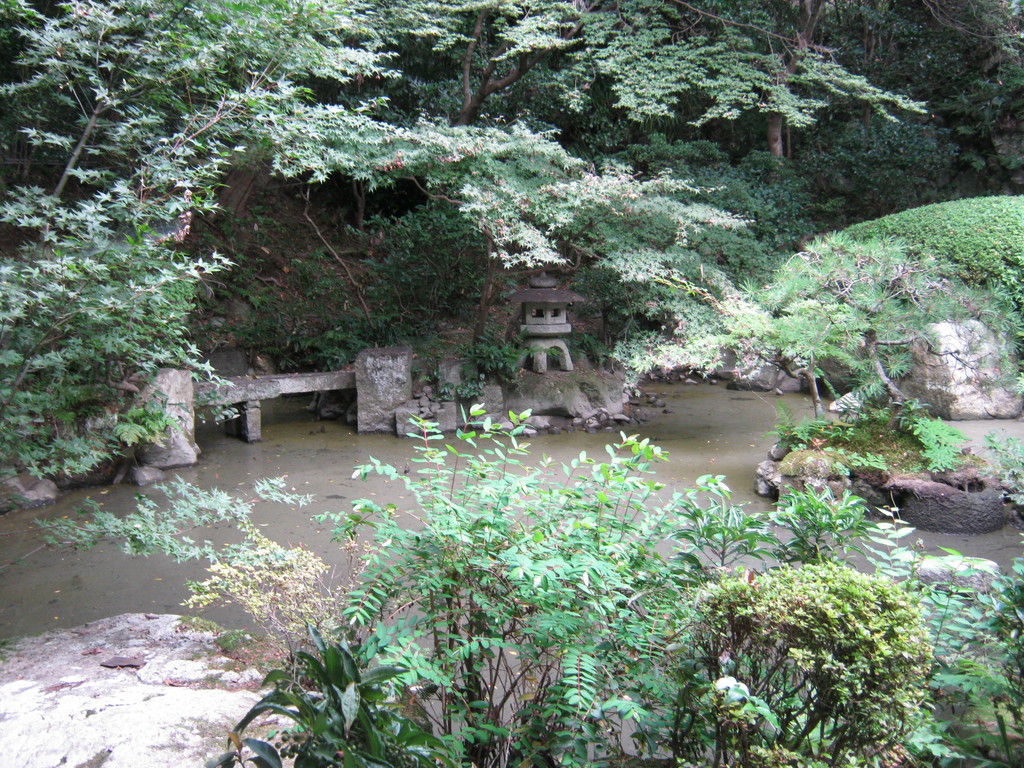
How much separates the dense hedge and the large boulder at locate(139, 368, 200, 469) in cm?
653

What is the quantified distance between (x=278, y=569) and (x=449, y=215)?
7626 millimetres

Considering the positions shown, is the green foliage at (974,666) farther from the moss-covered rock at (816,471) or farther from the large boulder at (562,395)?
the large boulder at (562,395)

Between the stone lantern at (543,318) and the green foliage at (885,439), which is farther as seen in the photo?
the stone lantern at (543,318)

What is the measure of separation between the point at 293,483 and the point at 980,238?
23.1ft

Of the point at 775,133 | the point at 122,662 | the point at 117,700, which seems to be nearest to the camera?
the point at 117,700

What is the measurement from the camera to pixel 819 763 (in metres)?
1.56

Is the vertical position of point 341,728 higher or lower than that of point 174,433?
higher

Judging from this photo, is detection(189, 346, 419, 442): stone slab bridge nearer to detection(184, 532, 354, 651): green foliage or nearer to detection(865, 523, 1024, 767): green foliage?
detection(184, 532, 354, 651): green foliage

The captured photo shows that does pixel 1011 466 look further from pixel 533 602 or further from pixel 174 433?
pixel 174 433

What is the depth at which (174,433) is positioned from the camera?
20.9ft

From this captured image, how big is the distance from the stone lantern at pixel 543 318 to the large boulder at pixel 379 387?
150 cm

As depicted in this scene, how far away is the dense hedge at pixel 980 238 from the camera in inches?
276

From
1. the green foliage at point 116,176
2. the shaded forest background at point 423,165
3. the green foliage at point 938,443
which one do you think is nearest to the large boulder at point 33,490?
the shaded forest background at point 423,165

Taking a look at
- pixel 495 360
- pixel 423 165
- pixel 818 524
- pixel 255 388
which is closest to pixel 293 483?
pixel 255 388
